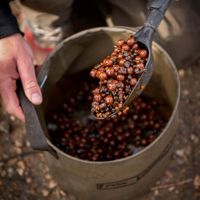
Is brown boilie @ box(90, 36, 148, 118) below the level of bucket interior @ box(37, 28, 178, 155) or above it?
above

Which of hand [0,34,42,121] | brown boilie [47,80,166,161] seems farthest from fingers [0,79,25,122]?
brown boilie [47,80,166,161]

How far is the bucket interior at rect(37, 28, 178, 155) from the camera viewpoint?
1.38 metres

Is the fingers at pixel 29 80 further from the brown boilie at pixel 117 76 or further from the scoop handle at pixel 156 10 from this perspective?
the scoop handle at pixel 156 10

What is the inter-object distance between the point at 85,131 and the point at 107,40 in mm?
324

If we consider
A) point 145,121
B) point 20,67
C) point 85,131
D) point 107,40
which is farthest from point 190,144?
point 20,67

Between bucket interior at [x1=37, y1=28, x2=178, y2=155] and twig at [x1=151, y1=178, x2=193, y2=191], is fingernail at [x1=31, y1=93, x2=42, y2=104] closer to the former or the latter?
bucket interior at [x1=37, y1=28, x2=178, y2=155]

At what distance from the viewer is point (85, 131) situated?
5.18 ft

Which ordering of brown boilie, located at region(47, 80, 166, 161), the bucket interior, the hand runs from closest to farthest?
the hand, the bucket interior, brown boilie, located at region(47, 80, 166, 161)

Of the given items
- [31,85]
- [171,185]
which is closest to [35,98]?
[31,85]

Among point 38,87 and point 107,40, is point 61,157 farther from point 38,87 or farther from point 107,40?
point 107,40

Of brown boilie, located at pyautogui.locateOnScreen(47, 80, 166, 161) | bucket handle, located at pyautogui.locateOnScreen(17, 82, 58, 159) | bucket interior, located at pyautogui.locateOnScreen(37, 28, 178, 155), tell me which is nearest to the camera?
bucket handle, located at pyautogui.locateOnScreen(17, 82, 58, 159)

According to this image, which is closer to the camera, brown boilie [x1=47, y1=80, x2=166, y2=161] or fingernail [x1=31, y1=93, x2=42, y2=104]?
fingernail [x1=31, y1=93, x2=42, y2=104]

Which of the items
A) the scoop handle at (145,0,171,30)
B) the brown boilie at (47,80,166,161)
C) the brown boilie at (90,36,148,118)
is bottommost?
the brown boilie at (47,80,166,161)

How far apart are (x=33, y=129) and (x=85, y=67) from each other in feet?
1.59
